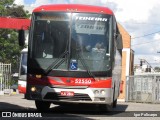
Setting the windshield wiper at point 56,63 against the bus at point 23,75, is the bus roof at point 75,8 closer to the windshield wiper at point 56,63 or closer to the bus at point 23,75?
the windshield wiper at point 56,63

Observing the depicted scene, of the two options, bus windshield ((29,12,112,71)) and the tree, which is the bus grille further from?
the tree

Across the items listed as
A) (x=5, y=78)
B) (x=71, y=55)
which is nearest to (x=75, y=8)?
(x=71, y=55)

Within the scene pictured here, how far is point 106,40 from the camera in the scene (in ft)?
47.7

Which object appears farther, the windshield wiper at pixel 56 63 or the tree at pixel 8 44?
the tree at pixel 8 44

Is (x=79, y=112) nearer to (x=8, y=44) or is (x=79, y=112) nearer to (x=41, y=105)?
(x=41, y=105)

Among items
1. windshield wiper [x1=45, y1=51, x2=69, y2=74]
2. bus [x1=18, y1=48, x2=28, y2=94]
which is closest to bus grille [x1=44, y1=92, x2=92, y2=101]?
windshield wiper [x1=45, y1=51, x2=69, y2=74]

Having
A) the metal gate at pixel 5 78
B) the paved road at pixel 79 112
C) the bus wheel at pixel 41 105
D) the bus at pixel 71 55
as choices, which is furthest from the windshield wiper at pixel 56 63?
the metal gate at pixel 5 78

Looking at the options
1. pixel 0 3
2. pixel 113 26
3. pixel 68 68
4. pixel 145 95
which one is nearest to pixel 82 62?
pixel 68 68

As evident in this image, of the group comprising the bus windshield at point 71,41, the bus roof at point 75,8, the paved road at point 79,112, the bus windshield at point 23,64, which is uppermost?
the bus roof at point 75,8

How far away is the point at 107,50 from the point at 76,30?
4.02 feet

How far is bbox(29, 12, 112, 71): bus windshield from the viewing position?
14.3m

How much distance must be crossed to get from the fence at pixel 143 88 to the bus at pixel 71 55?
1545 centimetres

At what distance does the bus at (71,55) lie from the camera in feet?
46.5

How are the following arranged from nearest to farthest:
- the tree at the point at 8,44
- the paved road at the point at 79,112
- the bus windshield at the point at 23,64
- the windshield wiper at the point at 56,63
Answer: the paved road at the point at 79,112, the windshield wiper at the point at 56,63, the bus windshield at the point at 23,64, the tree at the point at 8,44
